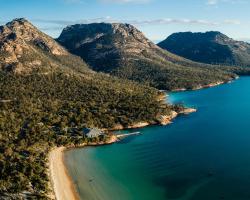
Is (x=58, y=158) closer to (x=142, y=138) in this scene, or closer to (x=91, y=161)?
(x=91, y=161)

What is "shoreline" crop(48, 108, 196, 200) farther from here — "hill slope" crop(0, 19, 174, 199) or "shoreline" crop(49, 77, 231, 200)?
"hill slope" crop(0, 19, 174, 199)

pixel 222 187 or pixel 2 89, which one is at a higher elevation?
pixel 2 89

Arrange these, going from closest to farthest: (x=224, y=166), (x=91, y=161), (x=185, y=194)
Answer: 1. (x=185, y=194)
2. (x=224, y=166)
3. (x=91, y=161)

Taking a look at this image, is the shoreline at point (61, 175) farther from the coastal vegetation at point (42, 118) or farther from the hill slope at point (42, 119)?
the coastal vegetation at point (42, 118)

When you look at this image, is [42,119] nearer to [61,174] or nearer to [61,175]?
[61,174]

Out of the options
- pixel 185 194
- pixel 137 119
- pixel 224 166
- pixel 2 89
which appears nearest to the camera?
pixel 185 194

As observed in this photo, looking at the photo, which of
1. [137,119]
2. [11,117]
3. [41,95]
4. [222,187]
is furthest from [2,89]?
[222,187]

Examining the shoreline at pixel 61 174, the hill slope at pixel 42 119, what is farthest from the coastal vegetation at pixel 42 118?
the shoreline at pixel 61 174
